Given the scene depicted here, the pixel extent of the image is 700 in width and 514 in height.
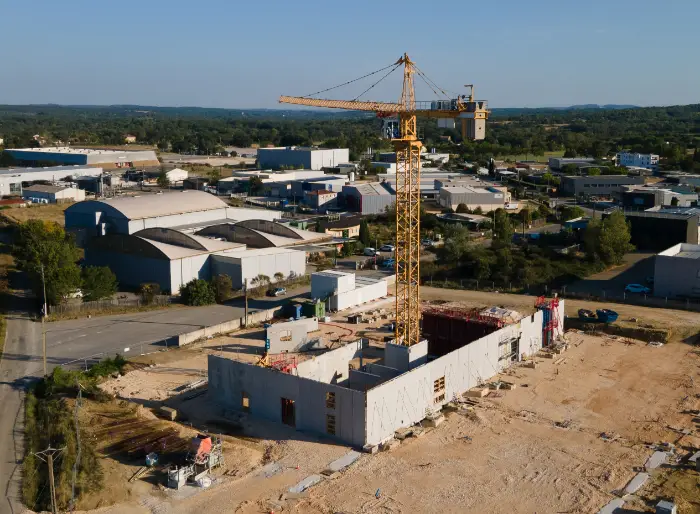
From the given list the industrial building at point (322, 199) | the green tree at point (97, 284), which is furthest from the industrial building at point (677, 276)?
the industrial building at point (322, 199)

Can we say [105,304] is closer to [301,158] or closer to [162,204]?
[162,204]

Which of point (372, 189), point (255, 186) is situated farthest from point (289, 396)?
point (255, 186)

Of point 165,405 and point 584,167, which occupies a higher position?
point 584,167

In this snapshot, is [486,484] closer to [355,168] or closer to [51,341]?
[51,341]

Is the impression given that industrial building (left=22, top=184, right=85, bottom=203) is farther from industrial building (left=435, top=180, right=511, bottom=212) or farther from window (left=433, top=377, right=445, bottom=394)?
window (left=433, top=377, right=445, bottom=394)

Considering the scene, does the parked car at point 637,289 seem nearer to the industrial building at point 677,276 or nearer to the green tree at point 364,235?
the industrial building at point 677,276

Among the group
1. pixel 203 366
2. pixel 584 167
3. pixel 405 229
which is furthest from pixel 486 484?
pixel 584 167

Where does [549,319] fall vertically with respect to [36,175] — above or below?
below
